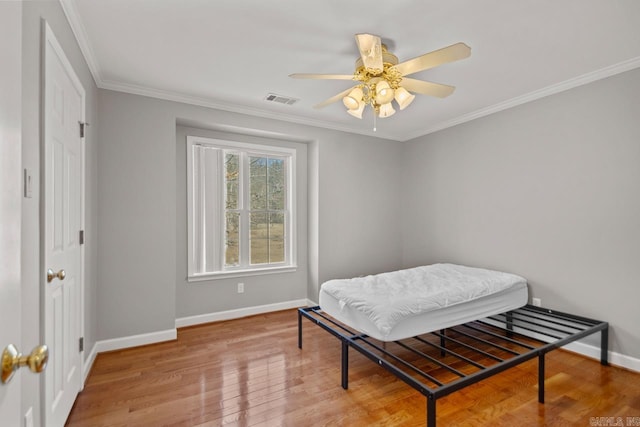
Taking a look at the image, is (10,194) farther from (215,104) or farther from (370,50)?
(215,104)

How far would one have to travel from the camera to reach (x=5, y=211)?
68cm

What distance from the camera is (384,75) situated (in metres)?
2.27

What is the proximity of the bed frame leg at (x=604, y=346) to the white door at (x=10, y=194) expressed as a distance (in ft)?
12.4

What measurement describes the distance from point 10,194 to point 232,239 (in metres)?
3.38

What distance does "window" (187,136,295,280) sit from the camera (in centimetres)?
379

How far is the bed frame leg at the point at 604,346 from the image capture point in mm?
2717

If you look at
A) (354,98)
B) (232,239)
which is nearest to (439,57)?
→ (354,98)

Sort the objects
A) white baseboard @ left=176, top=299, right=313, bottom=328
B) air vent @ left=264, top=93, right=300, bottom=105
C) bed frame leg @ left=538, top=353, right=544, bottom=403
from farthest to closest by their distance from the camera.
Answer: white baseboard @ left=176, top=299, right=313, bottom=328 → air vent @ left=264, top=93, right=300, bottom=105 → bed frame leg @ left=538, top=353, right=544, bottom=403

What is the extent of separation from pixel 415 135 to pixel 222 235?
3.13 metres

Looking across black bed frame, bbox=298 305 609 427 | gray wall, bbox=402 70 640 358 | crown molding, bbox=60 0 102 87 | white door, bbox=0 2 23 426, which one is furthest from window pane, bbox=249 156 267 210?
white door, bbox=0 2 23 426

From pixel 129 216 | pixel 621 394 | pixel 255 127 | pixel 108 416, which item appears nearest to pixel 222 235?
pixel 129 216

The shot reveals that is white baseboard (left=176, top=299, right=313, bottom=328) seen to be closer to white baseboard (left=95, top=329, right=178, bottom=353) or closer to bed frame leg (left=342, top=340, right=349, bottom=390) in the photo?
Answer: white baseboard (left=95, top=329, right=178, bottom=353)

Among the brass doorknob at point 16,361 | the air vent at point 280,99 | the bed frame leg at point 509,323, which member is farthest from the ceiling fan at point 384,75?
the bed frame leg at point 509,323

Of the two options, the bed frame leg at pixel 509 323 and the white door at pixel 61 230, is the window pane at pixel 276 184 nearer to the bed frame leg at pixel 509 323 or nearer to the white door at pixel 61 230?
the white door at pixel 61 230
